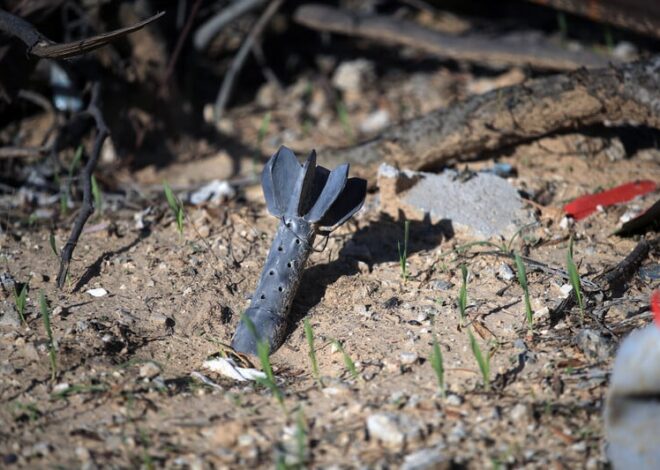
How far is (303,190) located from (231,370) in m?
0.58

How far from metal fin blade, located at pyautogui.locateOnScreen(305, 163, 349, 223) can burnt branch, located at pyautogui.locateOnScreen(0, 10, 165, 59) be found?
0.72m

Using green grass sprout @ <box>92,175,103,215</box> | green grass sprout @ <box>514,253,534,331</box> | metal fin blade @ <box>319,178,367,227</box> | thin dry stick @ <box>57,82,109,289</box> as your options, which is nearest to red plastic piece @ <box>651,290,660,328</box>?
green grass sprout @ <box>514,253,534,331</box>

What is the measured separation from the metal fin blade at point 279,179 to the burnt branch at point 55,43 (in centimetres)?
57

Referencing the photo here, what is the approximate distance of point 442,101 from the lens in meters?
4.45

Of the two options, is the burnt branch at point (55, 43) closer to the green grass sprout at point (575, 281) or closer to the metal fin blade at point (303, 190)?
the metal fin blade at point (303, 190)

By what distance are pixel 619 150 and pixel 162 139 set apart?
2.24 m

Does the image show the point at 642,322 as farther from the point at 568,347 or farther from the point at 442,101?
the point at 442,101

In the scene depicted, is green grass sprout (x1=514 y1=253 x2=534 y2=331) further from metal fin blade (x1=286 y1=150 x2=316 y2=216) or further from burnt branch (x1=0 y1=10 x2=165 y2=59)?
burnt branch (x1=0 y1=10 x2=165 y2=59)

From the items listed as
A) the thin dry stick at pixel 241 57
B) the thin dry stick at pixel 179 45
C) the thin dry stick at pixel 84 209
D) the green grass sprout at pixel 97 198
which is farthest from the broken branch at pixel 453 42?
the green grass sprout at pixel 97 198

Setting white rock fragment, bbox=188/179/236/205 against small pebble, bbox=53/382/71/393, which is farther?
white rock fragment, bbox=188/179/236/205

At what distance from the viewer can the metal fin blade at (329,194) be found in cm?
250

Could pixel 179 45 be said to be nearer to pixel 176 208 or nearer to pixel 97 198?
pixel 97 198

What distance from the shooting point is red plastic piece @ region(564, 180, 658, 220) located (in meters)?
3.09

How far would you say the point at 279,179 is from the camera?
2543mm
